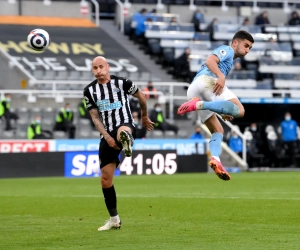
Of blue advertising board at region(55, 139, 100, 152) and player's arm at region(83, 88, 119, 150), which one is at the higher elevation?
player's arm at region(83, 88, 119, 150)

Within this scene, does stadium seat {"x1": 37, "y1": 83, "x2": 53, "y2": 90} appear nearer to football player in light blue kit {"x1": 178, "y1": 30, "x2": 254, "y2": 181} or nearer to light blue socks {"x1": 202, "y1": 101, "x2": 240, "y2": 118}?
football player in light blue kit {"x1": 178, "y1": 30, "x2": 254, "y2": 181}

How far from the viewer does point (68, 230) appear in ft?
34.7

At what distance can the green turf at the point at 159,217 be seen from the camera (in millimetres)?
9234

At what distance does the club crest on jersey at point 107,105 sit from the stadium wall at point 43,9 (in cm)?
2687

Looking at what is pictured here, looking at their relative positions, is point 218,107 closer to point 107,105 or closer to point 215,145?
point 215,145

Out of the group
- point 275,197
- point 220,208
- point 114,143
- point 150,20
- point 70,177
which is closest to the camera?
point 114,143

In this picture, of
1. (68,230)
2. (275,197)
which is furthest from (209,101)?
(275,197)

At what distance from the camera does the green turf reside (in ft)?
30.3

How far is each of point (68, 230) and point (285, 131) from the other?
845 inches

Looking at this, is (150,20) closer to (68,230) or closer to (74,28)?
(74,28)

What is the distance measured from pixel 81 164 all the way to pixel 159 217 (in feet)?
46.6

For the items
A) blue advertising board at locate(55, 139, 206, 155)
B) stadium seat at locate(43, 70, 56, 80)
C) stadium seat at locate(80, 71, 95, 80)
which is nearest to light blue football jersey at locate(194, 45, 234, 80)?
blue advertising board at locate(55, 139, 206, 155)

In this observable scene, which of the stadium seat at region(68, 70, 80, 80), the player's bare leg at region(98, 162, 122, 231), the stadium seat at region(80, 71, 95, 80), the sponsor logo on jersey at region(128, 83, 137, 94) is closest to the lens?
the player's bare leg at region(98, 162, 122, 231)
